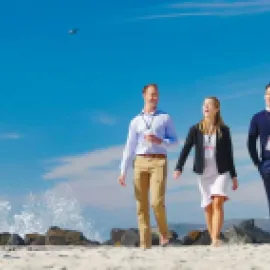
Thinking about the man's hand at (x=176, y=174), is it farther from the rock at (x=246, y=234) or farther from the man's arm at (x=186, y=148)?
the rock at (x=246, y=234)

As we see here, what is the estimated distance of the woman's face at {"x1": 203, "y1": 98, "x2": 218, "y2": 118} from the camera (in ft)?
35.1

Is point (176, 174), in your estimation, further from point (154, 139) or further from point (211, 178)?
point (154, 139)

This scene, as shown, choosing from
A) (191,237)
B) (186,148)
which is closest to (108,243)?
(191,237)

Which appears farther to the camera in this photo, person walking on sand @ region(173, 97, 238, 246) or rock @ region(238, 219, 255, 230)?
rock @ region(238, 219, 255, 230)

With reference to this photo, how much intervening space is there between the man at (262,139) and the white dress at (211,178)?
0.80 meters

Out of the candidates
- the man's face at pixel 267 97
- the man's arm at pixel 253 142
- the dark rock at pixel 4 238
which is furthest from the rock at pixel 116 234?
the man's face at pixel 267 97

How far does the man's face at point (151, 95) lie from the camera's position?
10.3m

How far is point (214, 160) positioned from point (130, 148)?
4.38 feet

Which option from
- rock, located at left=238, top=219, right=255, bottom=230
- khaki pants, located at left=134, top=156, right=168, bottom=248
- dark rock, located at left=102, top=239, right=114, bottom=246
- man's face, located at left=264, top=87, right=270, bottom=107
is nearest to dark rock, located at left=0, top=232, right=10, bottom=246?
dark rock, located at left=102, top=239, right=114, bottom=246

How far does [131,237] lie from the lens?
60.3 ft

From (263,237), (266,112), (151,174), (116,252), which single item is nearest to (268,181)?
(266,112)

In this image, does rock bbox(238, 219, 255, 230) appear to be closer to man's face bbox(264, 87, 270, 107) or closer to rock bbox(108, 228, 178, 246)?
rock bbox(108, 228, 178, 246)

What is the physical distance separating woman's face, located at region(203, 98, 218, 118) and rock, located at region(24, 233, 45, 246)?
11661 mm

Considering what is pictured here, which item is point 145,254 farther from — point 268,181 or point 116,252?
point 268,181
